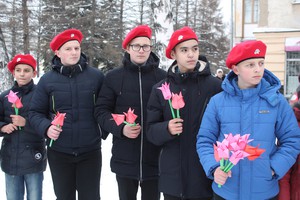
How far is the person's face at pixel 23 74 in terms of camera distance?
12.6 ft

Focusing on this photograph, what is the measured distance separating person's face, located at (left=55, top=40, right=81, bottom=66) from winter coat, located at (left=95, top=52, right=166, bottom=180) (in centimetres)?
38

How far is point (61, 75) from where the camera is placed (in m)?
3.52

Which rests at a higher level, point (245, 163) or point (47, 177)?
point (245, 163)

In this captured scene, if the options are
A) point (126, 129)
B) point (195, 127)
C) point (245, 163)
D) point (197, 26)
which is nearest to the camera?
point (245, 163)

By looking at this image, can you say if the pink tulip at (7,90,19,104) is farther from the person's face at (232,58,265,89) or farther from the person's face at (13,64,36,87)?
the person's face at (232,58,265,89)

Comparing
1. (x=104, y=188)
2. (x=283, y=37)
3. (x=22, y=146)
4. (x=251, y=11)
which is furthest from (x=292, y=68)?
(x=22, y=146)

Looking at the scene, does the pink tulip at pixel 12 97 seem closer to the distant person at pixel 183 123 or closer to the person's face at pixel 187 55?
the distant person at pixel 183 123

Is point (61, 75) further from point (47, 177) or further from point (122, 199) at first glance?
point (47, 177)

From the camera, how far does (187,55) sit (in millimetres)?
2924

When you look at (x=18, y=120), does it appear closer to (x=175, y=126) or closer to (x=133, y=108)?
(x=133, y=108)

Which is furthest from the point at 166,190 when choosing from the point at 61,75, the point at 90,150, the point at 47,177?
the point at 47,177

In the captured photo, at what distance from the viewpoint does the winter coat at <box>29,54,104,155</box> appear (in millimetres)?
3430

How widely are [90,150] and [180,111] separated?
1130mm

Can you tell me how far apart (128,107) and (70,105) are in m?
0.57
